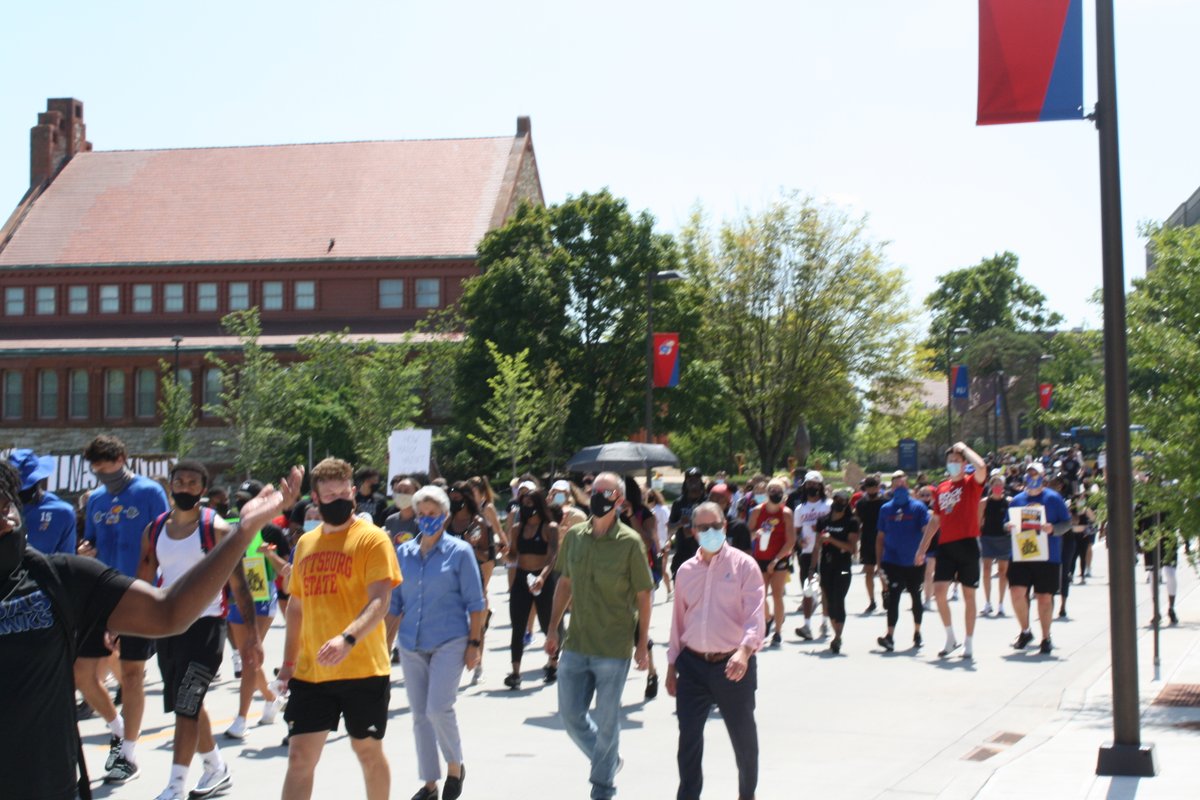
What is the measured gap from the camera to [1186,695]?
11.8 meters

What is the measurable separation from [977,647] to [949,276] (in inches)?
3860

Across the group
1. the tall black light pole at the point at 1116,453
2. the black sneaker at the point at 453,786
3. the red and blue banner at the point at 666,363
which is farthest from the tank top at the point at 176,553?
the red and blue banner at the point at 666,363

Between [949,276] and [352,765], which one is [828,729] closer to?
[352,765]

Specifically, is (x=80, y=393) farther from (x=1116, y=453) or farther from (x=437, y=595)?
(x=1116, y=453)

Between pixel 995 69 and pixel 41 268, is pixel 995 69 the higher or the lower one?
the lower one

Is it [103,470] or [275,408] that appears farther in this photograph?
[275,408]

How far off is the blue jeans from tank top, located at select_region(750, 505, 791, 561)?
7.08m

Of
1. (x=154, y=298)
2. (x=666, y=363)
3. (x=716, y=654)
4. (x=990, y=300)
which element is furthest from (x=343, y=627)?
(x=990, y=300)

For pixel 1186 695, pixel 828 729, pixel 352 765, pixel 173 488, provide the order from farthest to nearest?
pixel 1186 695 < pixel 828 729 < pixel 352 765 < pixel 173 488

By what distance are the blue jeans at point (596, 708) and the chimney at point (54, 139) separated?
70.6 metres

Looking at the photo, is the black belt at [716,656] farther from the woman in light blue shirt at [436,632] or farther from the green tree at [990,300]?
the green tree at [990,300]

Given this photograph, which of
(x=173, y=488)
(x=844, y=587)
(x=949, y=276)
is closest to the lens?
(x=173, y=488)

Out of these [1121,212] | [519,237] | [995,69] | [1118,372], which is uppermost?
[519,237]

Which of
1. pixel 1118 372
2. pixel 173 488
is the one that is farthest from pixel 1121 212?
pixel 173 488
